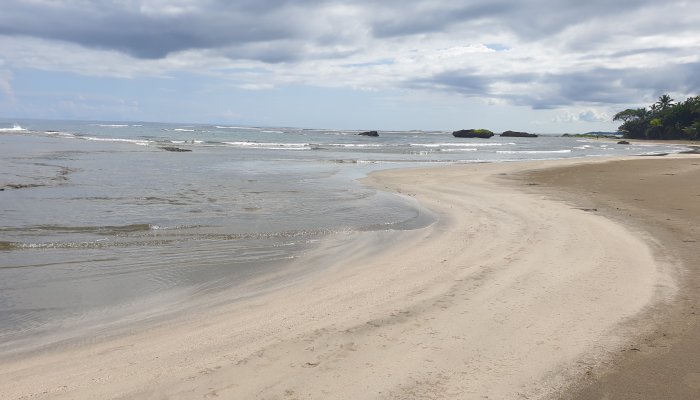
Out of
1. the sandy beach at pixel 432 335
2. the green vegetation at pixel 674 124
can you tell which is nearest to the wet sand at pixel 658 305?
the sandy beach at pixel 432 335

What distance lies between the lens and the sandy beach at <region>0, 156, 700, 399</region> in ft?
13.2

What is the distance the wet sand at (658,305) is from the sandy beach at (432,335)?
0.02 meters

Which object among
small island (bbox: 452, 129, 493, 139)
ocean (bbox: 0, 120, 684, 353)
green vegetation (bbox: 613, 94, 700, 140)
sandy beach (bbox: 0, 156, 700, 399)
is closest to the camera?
sandy beach (bbox: 0, 156, 700, 399)

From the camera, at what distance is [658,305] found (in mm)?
5891

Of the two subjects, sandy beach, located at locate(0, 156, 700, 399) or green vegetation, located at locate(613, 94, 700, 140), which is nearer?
sandy beach, located at locate(0, 156, 700, 399)

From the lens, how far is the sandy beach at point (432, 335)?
401cm

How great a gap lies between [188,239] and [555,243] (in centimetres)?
668

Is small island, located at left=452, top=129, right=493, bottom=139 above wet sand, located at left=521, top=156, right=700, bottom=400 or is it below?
above

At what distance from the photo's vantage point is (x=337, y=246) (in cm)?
921

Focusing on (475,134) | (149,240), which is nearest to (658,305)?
(149,240)

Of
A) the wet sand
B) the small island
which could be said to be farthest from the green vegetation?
Answer: the wet sand

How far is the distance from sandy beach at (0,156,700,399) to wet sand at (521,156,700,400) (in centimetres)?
2

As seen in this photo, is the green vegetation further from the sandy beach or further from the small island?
the sandy beach

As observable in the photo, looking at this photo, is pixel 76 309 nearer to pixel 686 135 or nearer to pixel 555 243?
pixel 555 243
